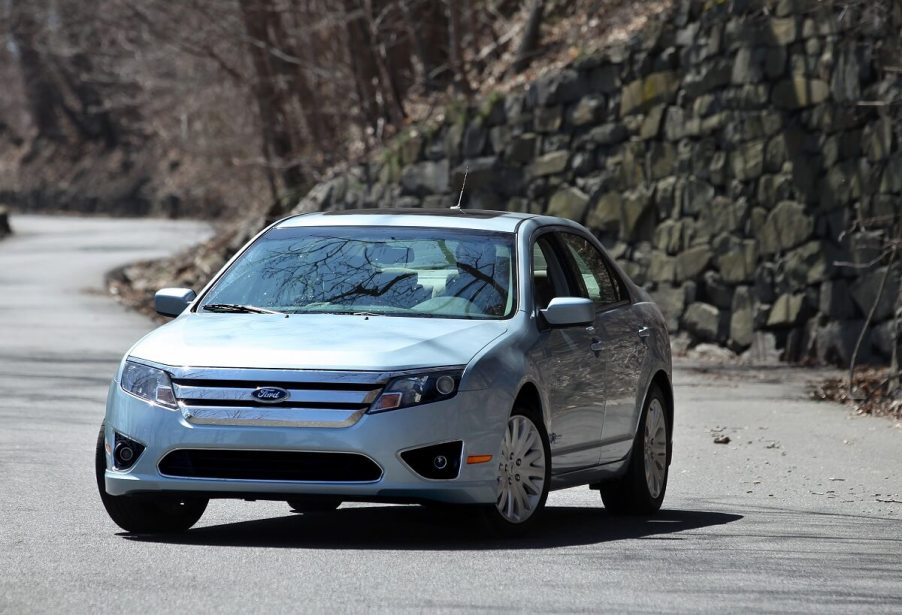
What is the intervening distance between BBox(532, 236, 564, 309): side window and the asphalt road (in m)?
1.12

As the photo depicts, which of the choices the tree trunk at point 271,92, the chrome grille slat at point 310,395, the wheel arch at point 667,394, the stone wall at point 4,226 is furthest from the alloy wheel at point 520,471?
the stone wall at point 4,226

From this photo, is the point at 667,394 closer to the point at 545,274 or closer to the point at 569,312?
the point at 545,274

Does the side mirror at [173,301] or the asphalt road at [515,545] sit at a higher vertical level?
the side mirror at [173,301]

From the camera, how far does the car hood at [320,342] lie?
316 inches

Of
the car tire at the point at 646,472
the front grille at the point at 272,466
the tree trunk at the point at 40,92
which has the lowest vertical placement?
the tree trunk at the point at 40,92

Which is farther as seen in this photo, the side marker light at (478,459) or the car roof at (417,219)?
the car roof at (417,219)

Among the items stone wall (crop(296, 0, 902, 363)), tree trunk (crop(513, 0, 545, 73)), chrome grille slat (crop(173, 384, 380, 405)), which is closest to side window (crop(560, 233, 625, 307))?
chrome grille slat (crop(173, 384, 380, 405))

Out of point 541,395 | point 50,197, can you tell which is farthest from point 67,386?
point 50,197

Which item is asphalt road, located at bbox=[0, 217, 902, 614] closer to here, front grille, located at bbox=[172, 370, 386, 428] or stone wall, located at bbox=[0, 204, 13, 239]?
front grille, located at bbox=[172, 370, 386, 428]

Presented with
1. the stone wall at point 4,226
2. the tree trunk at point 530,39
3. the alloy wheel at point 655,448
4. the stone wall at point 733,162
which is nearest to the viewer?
the alloy wheel at point 655,448

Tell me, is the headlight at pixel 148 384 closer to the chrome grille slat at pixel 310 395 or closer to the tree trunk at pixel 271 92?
the chrome grille slat at pixel 310 395

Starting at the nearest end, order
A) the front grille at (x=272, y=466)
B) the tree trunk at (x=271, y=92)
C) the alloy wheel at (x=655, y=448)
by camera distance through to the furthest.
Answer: the front grille at (x=272, y=466), the alloy wheel at (x=655, y=448), the tree trunk at (x=271, y=92)

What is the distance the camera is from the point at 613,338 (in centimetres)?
977

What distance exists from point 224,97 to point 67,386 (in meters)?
17.5
